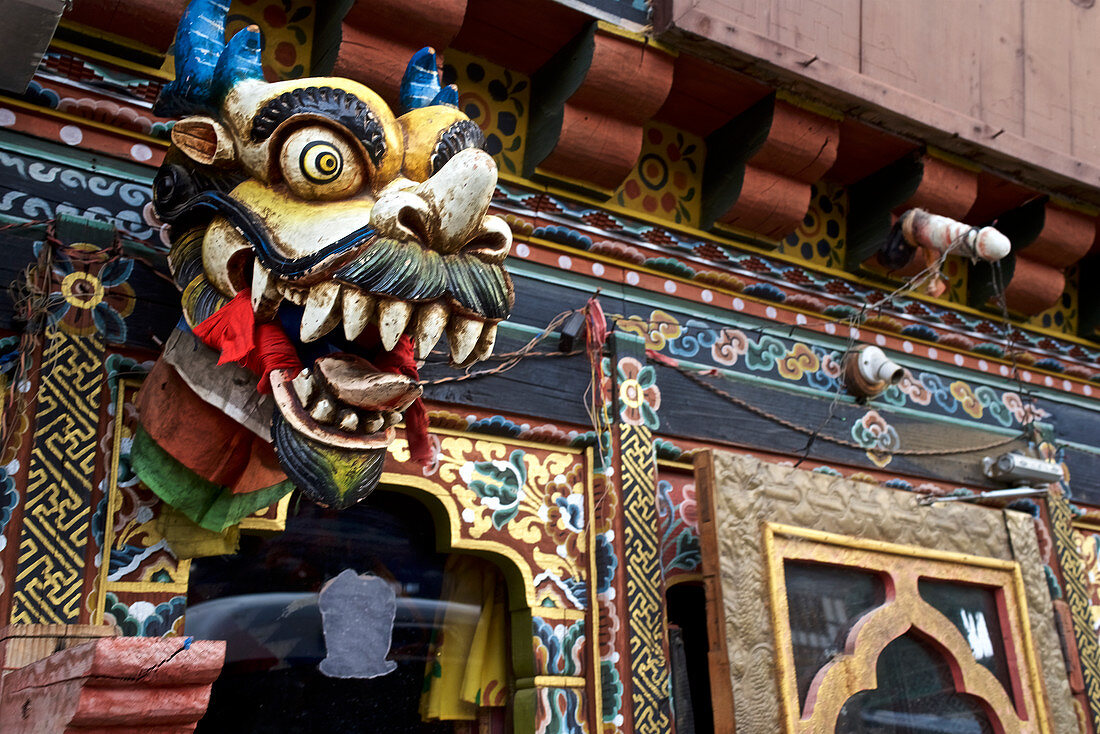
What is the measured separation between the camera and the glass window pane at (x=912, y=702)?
297 cm

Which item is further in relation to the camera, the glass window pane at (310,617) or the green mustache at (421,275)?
the glass window pane at (310,617)

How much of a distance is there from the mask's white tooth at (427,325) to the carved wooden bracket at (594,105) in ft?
4.32

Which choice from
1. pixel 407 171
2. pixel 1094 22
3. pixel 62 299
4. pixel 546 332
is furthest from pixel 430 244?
pixel 1094 22

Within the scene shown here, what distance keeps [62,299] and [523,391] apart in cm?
117

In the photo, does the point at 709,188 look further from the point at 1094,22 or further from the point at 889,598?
the point at 1094,22

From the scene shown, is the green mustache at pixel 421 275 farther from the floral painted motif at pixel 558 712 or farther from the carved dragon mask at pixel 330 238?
the floral painted motif at pixel 558 712

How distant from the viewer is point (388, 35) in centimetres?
284

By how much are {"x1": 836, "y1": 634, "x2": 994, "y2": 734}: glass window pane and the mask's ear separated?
6.79ft

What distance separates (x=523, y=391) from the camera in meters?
2.98

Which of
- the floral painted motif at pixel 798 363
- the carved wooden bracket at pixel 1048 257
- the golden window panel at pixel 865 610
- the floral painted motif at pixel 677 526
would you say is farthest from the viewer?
the carved wooden bracket at pixel 1048 257

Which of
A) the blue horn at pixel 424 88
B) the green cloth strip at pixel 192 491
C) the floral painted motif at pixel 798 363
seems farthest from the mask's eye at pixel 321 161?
the floral painted motif at pixel 798 363

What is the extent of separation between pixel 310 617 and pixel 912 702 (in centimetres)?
167

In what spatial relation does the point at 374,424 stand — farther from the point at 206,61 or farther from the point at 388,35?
the point at 388,35

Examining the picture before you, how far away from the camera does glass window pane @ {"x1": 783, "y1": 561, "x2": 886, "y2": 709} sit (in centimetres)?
292
